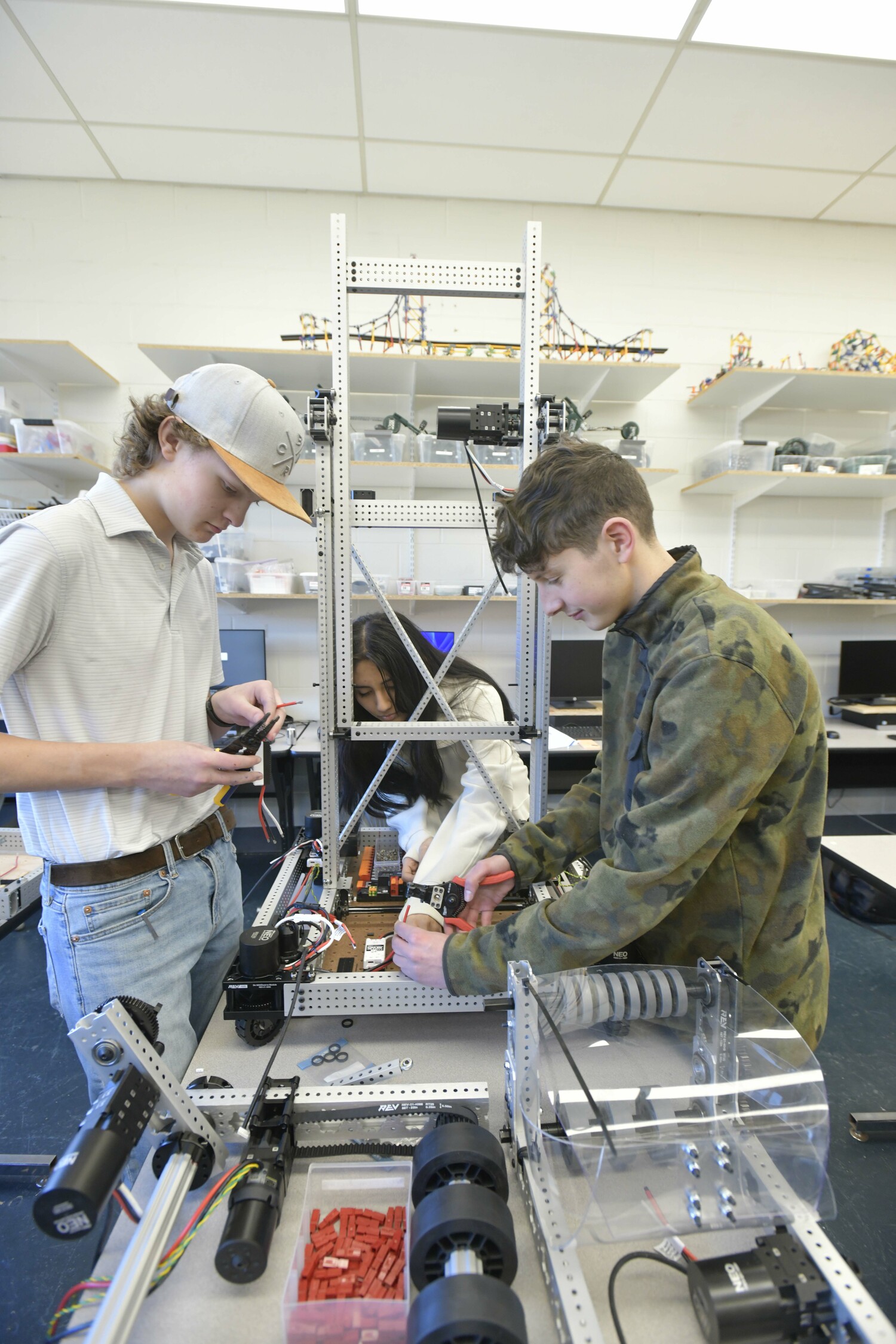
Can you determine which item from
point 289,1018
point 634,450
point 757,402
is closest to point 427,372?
point 634,450

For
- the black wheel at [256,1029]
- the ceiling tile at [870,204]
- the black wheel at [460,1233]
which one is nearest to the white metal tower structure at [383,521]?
the black wheel at [256,1029]

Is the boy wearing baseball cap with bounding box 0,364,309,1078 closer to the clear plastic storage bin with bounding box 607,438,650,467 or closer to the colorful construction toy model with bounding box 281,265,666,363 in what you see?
the colorful construction toy model with bounding box 281,265,666,363

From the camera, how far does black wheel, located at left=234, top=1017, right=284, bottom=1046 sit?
102 cm

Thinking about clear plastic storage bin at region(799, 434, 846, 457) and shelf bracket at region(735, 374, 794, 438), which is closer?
shelf bracket at region(735, 374, 794, 438)

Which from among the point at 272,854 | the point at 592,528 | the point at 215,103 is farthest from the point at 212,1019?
the point at 215,103

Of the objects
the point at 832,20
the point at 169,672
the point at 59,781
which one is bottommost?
the point at 59,781

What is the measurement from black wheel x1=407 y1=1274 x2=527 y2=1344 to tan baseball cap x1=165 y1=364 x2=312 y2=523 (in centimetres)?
101

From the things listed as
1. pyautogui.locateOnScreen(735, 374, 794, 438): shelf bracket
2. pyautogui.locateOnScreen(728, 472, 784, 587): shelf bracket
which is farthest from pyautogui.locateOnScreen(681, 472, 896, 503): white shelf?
pyautogui.locateOnScreen(735, 374, 794, 438): shelf bracket

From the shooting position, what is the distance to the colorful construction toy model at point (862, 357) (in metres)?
3.26

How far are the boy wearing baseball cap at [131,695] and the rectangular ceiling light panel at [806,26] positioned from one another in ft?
8.44

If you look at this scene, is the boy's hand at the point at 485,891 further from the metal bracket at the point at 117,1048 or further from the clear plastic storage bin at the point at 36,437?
the clear plastic storage bin at the point at 36,437

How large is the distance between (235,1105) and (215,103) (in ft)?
11.8

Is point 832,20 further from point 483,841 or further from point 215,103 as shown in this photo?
point 483,841

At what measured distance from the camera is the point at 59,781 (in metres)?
0.87
